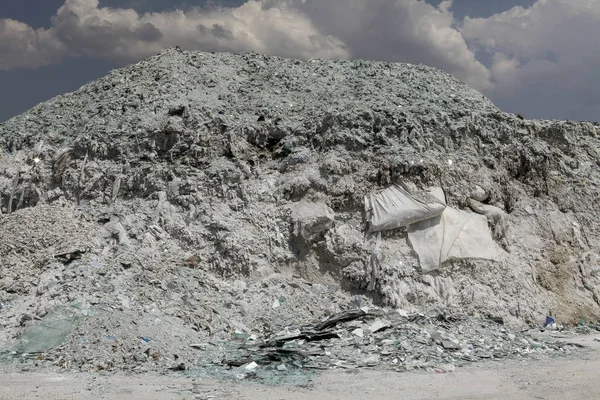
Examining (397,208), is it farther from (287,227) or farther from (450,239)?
(287,227)

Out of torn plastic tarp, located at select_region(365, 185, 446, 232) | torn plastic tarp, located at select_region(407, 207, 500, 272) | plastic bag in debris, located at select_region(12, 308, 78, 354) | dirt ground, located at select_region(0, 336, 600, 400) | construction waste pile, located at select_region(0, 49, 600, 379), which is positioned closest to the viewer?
dirt ground, located at select_region(0, 336, 600, 400)

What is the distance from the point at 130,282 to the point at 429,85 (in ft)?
28.6

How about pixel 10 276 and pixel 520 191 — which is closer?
pixel 10 276

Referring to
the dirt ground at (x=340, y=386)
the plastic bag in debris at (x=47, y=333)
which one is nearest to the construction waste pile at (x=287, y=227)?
the plastic bag in debris at (x=47, y=333)

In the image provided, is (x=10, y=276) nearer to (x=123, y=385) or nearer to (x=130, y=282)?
(x=130, y=282)

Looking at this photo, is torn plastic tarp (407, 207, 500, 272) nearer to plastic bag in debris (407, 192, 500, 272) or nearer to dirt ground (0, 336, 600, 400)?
plastic bag in debris (407, 192, 500, 272)

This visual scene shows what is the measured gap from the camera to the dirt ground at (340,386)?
677 cm

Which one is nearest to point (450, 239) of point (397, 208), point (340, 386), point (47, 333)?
point (397, 208)

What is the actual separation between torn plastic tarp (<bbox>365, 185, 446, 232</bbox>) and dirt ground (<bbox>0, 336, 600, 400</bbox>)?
3.77m

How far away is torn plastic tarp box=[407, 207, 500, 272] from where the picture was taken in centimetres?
1098

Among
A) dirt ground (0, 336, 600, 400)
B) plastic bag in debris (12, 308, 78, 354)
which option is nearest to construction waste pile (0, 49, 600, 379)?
plastic bag in debris (12, 308, 78, 354)

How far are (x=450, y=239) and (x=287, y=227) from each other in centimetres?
302

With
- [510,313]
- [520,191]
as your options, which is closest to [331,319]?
[510,313]

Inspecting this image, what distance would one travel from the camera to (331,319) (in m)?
9.38
